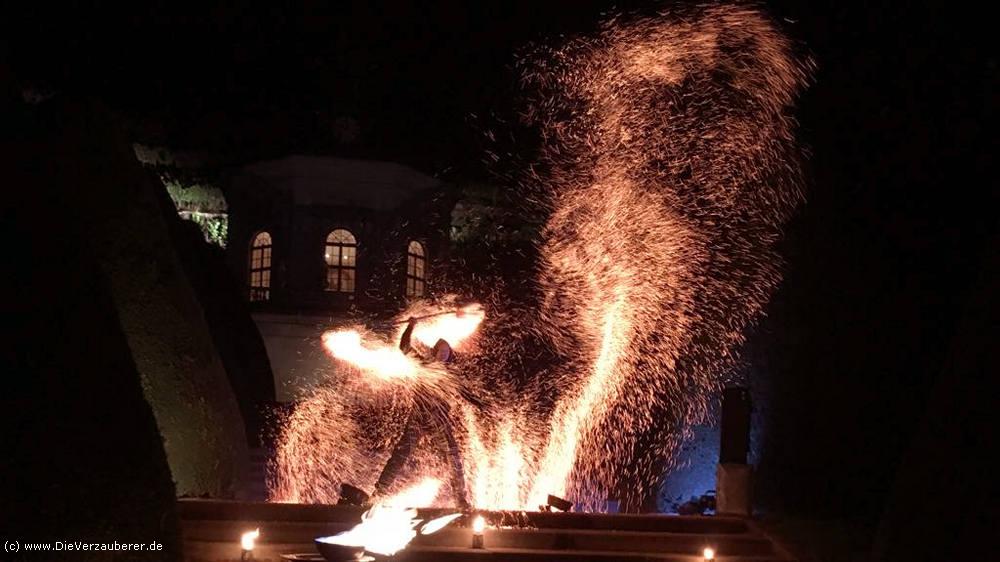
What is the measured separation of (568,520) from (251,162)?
749 inches

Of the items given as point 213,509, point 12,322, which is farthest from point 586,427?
point 12,322

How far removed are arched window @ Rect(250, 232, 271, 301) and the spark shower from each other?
11.3 meters

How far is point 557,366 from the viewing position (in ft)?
59.9

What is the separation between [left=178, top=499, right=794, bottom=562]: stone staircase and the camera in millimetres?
10359

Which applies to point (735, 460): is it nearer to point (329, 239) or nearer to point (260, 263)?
point (329, 239)

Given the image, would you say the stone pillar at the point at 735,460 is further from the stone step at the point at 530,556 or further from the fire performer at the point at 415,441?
the fire performer at the point at 415,441

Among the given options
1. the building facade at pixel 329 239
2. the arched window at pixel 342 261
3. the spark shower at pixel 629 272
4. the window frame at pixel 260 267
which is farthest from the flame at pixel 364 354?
the window frame at pixel 260 267

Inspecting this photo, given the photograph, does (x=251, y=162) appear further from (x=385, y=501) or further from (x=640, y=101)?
(x=385, y=501)

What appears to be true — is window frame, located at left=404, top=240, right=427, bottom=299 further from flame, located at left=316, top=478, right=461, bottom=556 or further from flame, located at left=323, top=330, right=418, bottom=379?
flame, located at left=316, top=478, right=461, bottom=556

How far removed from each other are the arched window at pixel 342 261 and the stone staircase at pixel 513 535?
1764 cm

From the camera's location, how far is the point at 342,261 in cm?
2867

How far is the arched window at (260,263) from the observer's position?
94.0 ft

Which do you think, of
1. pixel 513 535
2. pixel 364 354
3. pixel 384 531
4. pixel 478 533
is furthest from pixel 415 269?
pixel 384 531

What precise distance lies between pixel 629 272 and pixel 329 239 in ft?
50.2
